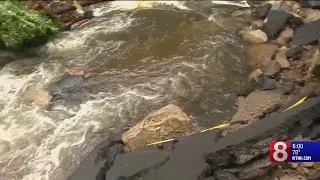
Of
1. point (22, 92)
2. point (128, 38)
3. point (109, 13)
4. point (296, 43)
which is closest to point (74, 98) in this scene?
point (22, 92)

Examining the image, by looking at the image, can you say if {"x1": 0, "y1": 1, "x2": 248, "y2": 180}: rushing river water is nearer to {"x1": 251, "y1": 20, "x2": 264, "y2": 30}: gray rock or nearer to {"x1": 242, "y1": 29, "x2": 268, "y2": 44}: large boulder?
{"x1": 242, "y1": 29, "x2": 268, "y2": 44}: large boulder

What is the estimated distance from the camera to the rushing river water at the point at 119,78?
278 inches

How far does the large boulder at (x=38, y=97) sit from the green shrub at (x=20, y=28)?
1.45m

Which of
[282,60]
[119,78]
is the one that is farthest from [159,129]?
[282,60]

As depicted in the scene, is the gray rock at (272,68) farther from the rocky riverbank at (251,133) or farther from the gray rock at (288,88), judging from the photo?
the gray rock at (288,88)

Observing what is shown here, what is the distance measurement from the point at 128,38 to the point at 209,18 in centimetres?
220

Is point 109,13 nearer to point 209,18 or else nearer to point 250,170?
point 209,18

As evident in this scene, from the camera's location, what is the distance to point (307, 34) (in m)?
9.06

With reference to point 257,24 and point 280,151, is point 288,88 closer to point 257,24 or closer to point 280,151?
point 257,24

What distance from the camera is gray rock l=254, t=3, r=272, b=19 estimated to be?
10.3m

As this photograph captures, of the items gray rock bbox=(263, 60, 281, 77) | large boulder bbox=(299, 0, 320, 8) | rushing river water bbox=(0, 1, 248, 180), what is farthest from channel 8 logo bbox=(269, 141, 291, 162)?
large boulder bbox=(299, 0, 320, 8)

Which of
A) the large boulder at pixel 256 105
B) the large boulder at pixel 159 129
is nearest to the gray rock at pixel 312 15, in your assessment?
the large boulder at pixel 256 105

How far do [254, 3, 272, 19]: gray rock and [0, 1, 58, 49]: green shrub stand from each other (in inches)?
200

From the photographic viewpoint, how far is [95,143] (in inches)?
276
